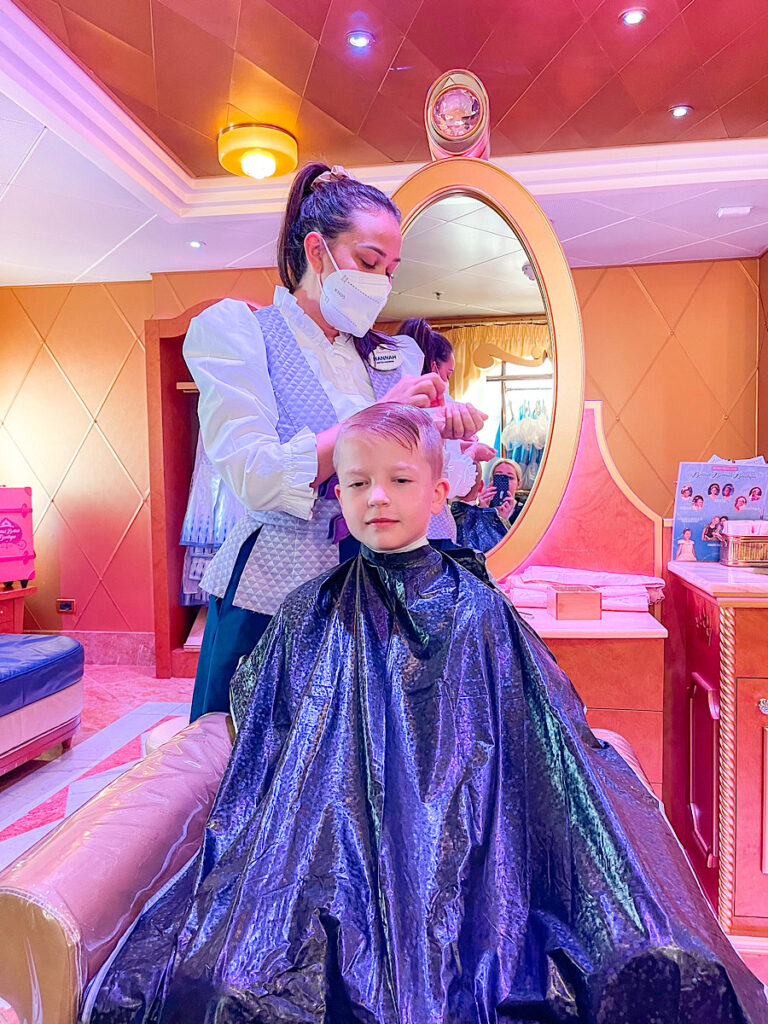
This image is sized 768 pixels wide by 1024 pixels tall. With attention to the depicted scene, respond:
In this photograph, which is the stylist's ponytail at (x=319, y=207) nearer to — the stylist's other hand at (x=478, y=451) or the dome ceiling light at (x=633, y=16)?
the stylist's other hand at (x=478, y=451)

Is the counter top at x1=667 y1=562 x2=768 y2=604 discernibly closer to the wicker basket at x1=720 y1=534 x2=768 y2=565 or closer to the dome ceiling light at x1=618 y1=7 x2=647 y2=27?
the wicker basket at x1=720 y1=534 x2=768 y2=565

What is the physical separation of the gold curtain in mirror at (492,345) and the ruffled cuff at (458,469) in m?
0.16

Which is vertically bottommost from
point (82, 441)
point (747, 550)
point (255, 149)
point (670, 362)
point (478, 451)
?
point (747, 550)

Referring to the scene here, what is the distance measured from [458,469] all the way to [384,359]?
0.87 ft

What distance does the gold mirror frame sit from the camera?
1.50m

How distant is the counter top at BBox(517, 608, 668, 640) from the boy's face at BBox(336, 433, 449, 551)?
740mm

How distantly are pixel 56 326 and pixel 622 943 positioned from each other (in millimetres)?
4957

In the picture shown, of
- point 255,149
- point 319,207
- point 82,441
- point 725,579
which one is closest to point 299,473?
point 319,207

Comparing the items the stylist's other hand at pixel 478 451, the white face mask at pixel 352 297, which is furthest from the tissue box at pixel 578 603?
the white face mask at pixel 352 297

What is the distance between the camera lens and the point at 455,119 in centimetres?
152

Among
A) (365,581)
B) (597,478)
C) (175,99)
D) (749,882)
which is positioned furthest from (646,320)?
(365,581)

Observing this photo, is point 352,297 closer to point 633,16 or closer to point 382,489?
point 382,489

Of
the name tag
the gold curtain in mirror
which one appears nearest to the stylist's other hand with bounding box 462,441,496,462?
the gold curtain in mirror

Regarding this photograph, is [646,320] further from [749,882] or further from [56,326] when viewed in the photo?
[56,326]
